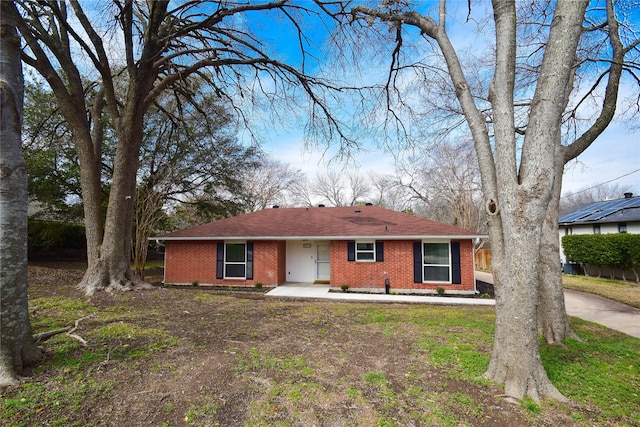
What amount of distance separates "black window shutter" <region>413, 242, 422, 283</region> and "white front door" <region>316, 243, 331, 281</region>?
3.64 metres

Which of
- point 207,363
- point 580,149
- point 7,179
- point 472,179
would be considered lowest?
point 207,363

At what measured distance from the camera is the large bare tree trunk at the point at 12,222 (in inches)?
113

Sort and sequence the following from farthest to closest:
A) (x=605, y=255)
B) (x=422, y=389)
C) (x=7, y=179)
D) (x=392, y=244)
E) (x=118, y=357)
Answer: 1. (x=605, y=255)
2. (x=392, y=244)
3. (x=118, y=357)
4. (x=422, y=389)
5. (x=7, y=179)

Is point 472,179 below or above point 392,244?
above

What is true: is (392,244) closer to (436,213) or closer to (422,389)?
(422,389)

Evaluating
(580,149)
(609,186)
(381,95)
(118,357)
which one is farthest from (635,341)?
(609,186)

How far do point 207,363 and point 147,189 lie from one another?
14.2m

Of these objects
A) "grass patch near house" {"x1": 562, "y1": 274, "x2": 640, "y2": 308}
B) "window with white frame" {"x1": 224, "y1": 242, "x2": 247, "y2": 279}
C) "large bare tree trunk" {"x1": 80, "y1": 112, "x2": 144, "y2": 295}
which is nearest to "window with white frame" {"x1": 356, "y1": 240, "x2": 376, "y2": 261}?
"window with white frame" {"x1": 224, "y1": 242, "x2": 247, "y2": 279}

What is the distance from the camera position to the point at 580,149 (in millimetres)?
4879

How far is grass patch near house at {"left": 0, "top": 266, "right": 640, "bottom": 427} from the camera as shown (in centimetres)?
261

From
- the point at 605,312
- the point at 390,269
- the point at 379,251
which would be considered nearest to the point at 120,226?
the point at 379,251

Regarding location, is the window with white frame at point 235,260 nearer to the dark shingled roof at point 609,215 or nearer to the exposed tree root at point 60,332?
the exposed tree root at point 60,332

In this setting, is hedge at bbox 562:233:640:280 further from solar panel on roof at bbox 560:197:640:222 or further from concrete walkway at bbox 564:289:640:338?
concrete walkway at bbox 564:289:640:338

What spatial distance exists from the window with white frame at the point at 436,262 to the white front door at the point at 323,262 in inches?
158
